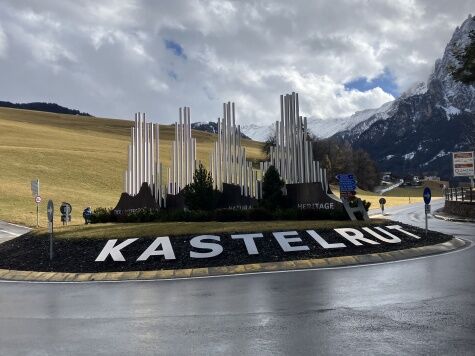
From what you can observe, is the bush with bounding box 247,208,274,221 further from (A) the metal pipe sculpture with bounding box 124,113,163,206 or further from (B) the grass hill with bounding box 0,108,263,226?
(B) the grass hill with bounding box 0,108,263,226

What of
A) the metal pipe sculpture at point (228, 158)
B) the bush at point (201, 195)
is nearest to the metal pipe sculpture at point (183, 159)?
the metal pipe sculpture at point (228, 158)

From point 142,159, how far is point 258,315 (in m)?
24.5

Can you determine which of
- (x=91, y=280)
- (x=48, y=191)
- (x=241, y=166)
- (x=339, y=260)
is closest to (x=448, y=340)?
(x=339, y=260)

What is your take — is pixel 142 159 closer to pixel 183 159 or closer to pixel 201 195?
pixel 183 159

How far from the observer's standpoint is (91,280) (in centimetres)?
1480

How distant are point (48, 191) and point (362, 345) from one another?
54365mm

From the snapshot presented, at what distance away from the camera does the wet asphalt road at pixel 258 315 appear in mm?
7109

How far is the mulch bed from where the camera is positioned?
15.9 metres

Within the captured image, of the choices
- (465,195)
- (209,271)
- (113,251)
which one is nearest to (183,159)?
(113,251)

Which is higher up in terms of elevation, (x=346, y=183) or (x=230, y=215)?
(x=346, y=183)

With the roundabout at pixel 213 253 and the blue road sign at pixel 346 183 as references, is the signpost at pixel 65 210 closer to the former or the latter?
the roundabout at pixel 213 253

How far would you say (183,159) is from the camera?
32.0 meters

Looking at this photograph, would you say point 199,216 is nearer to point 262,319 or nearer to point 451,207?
point 262,319

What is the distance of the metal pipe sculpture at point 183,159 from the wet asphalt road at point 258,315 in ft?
59.1
